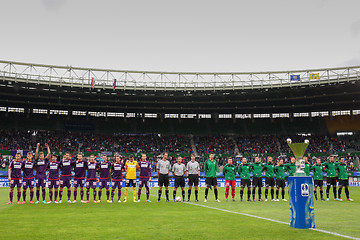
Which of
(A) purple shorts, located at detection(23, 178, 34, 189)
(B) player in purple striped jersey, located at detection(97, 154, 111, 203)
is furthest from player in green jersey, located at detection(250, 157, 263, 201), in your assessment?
(A) purple shorts, located at detection(23, 178, 34, 189)

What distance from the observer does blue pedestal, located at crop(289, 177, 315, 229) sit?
27.8ft

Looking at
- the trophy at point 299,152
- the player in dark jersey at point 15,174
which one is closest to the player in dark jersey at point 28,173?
the player in dark jersey at point 15,174

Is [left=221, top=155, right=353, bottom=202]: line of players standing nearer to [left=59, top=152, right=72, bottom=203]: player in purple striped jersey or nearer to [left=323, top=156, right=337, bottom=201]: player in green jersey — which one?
[left=323, top=156, right=337, bottom=201]: player in green jersey

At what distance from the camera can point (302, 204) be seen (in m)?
8.47

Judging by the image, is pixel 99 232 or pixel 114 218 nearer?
pixel 99 232

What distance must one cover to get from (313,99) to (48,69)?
39.6 m

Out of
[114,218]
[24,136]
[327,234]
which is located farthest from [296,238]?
[24,136]

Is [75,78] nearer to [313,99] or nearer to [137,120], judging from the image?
[137,120]

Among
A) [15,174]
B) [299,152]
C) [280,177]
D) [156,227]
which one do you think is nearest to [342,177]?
[280,177]

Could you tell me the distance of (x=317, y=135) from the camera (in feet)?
181

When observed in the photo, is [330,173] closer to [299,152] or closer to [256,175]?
[256,175]

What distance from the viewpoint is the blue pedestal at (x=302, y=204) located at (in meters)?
8.48

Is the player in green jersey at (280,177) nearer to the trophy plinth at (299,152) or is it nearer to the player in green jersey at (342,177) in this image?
the player in green jersey at (342,177)

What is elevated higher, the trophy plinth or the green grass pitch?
the trophy plinth
